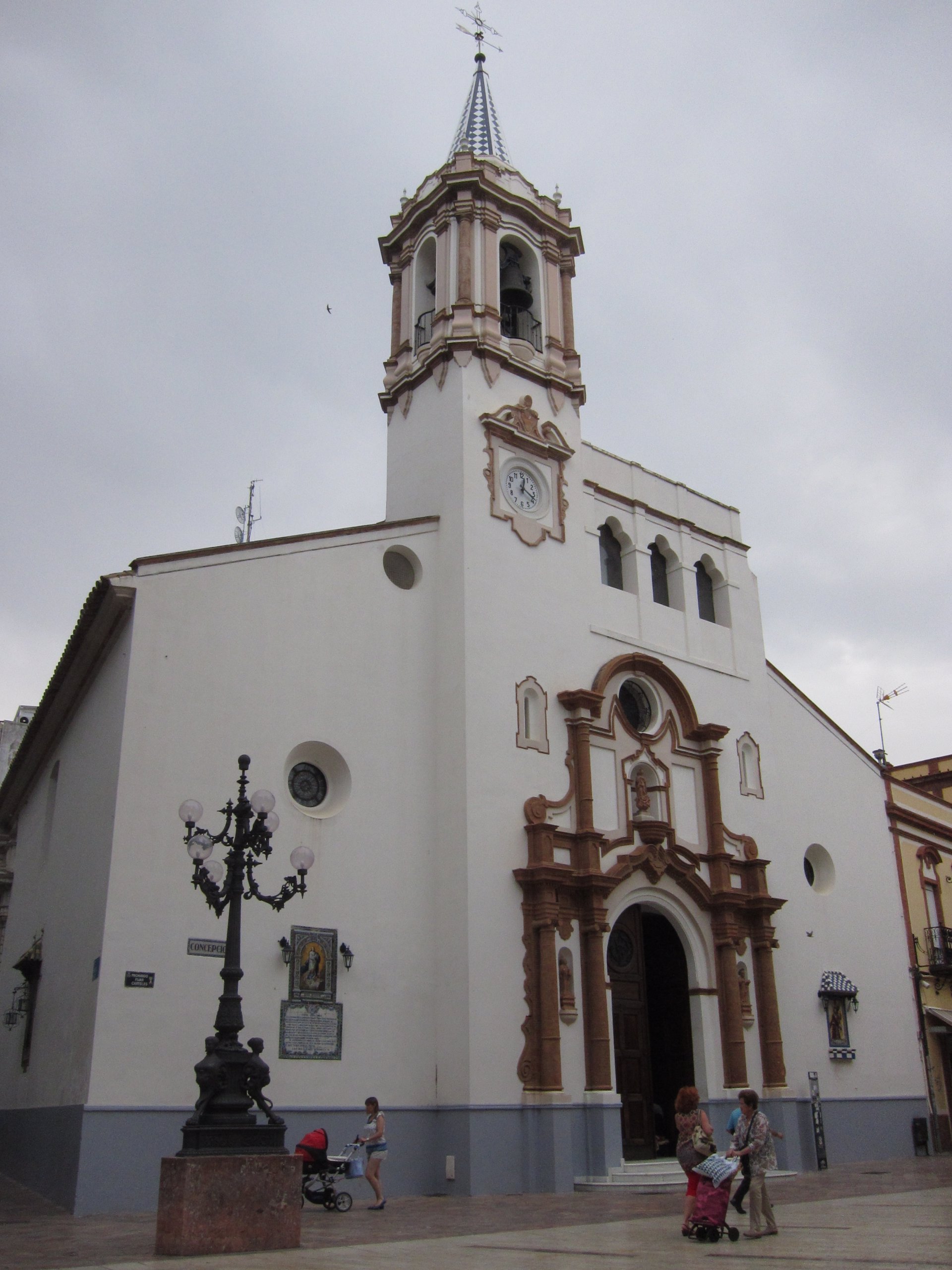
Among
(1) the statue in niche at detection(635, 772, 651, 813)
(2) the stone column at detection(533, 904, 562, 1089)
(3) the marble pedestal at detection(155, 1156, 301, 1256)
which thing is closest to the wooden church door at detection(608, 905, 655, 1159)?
(1) the statue in niche at detection(635, 772, 651, 813)

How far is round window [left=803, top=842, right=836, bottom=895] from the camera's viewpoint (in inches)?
992

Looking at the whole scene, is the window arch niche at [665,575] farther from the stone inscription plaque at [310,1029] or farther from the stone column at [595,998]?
the stone inscription plaque at [310,1029]

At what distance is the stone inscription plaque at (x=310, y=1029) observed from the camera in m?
16.6

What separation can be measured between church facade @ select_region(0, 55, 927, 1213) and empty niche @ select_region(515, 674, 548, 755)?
61 mm

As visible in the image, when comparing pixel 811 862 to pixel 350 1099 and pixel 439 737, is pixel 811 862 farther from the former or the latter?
pixel 350 1099

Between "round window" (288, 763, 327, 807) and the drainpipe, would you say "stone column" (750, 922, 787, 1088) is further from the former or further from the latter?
"round window" (288, 763, 327, 807)

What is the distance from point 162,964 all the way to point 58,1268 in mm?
6382

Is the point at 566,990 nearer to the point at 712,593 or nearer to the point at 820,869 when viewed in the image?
the point at 820,869

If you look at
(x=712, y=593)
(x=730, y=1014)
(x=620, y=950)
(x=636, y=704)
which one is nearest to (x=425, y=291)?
(x=712, y=593)

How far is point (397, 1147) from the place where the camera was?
56.1 ft

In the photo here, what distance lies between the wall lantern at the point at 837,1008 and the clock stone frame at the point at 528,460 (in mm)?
10865

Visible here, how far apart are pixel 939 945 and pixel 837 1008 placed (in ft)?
18.0

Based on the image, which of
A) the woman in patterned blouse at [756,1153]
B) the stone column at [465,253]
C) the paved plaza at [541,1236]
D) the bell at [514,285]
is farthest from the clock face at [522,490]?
the woman in patterned blouse at [756,1153]

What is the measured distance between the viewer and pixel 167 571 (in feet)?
57.5
